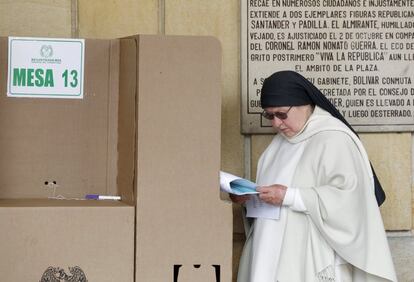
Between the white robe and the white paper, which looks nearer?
the white robe

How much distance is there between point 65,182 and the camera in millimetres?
2965

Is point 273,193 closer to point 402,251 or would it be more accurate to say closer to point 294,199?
point 294,199

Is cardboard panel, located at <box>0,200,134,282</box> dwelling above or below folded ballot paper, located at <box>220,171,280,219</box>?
below

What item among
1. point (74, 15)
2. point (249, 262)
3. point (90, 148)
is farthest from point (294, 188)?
point (74, 15)

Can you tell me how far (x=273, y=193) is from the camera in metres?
2.90

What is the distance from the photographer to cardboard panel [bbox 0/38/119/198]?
9.63ft

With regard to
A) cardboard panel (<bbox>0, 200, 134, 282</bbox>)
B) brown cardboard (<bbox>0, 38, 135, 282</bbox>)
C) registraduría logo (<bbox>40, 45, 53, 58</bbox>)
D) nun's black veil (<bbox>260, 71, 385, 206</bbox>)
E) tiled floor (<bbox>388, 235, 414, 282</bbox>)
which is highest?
registraduría logo (<bbox>40, 45, 53, 58</bbox>)

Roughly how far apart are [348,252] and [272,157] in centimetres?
53

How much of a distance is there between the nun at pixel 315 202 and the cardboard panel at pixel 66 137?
0.55m

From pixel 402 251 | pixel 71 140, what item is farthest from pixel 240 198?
pixel 402 251

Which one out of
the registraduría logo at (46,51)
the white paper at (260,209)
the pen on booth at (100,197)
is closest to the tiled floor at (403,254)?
the white paper at (260,209)

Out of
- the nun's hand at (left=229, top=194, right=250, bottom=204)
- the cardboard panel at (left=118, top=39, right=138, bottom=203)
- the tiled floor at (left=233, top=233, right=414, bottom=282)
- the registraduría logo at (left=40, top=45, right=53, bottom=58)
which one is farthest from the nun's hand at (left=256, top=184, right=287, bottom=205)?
the tiled floor at (left=233, top=233, right=414, bottom=282)

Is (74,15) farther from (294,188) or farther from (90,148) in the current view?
(294,188)

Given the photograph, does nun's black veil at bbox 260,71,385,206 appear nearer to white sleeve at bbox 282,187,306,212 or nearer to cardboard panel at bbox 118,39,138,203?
white sleeve at bbox 282,187,306,212
